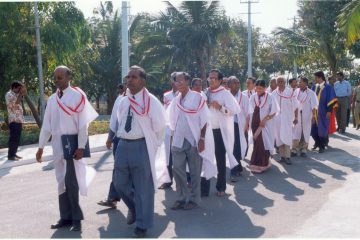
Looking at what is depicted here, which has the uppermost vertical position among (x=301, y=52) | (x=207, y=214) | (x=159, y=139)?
(x=301, y=52)

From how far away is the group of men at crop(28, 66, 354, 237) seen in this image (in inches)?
231

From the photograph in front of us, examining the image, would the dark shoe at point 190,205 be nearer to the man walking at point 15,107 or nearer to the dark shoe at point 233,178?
the dark shoe at point 233,178

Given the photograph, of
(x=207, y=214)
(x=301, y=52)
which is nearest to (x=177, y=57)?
(x=301, y=52)

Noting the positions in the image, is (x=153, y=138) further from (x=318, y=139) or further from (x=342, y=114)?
(x=342, y=114)

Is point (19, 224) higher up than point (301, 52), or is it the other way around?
point (301, 52)

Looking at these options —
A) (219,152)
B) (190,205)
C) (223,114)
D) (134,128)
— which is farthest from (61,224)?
(223,114)

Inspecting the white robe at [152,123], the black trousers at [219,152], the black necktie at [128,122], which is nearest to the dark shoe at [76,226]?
the white robe at [152,123]

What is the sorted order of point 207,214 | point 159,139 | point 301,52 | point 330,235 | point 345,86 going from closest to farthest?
point 330,235 → point 159,139 → point 207,214 → point 345,86 → point 301,52

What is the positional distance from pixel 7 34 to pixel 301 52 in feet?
49.9

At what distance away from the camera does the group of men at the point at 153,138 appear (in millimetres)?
5879

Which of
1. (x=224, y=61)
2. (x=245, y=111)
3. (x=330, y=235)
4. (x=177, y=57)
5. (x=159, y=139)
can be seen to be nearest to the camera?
(x=330, y=235)

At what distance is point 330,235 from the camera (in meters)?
5.71

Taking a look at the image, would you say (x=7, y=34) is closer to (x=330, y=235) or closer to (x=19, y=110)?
(x=19, y=110)

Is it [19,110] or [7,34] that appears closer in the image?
[19,110]
